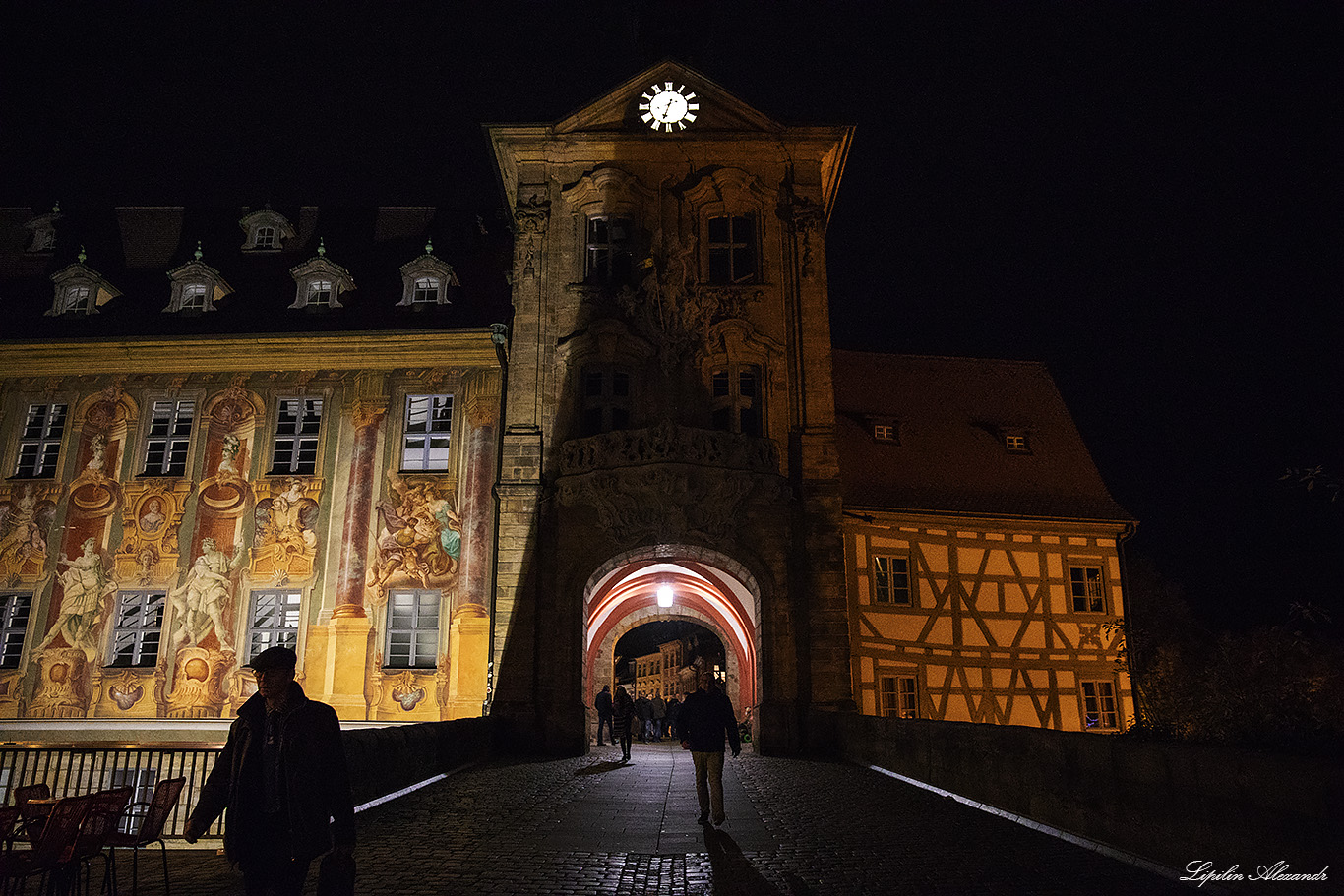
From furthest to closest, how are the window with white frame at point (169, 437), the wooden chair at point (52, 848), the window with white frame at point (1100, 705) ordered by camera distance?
the window with white frame at point (1100, 705) < the window with white frame at point (169, 437) < the wooden chair at point (52, 848)

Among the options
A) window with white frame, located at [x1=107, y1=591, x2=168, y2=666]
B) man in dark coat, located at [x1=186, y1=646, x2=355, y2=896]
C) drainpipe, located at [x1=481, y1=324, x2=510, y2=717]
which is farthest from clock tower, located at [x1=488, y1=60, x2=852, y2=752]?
man in dark coat, located at [x1=186, y1=646, x2=355, y2=896]

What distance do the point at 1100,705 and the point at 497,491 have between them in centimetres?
1525

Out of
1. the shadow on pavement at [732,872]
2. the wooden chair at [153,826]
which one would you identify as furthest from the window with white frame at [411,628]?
the shadow on pavement at [732,872]

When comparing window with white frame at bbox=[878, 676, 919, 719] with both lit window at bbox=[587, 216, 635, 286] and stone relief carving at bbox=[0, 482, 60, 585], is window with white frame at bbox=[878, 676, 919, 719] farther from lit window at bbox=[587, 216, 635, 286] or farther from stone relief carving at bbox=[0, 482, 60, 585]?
stone relief carving at bbox=[0, 482, 60, 585]

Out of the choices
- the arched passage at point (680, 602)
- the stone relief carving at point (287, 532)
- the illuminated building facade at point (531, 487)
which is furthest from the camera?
the stone relief carving at point (287, 532)

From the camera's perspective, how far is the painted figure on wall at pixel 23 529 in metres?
21.7

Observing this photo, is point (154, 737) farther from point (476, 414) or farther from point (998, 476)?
point (998, 476)

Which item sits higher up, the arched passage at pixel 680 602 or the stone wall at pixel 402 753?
the arched passage at pixel 680 602

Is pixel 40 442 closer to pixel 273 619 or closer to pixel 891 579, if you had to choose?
pixel 273 619

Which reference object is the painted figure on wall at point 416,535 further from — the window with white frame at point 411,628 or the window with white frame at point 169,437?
the window with white frame at point 169,437

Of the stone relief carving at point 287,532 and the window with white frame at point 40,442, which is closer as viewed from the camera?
the stone relief carving at point 287,532

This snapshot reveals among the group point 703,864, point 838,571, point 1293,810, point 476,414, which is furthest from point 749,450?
point 1293,810

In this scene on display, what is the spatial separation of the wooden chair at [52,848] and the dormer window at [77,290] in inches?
841

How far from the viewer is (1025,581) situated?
78.7ft
